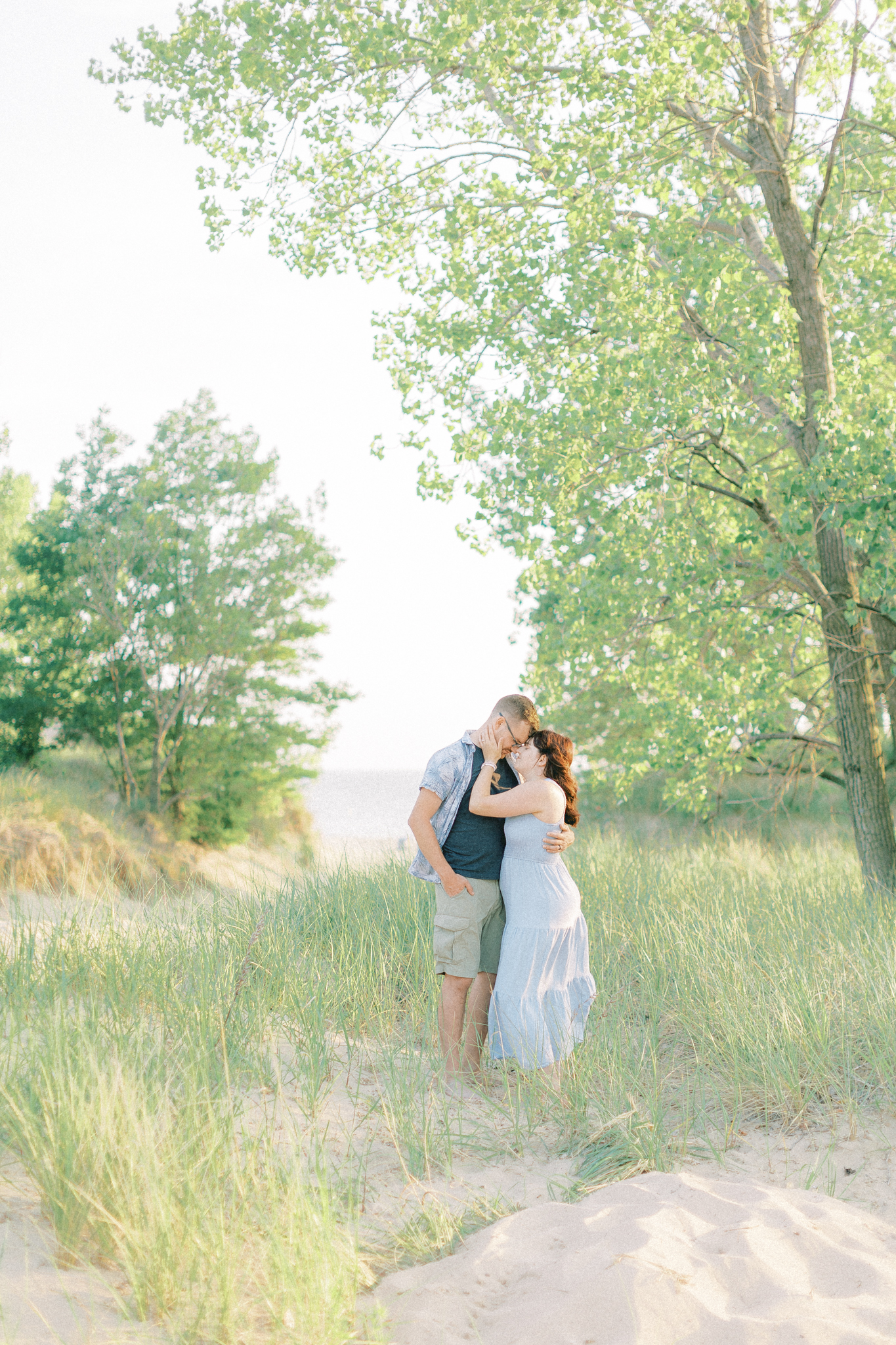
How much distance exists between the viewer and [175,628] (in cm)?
2230

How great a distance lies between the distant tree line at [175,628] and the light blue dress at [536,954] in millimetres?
18110

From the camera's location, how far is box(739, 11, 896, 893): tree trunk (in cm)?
919

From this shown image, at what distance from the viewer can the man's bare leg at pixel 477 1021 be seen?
5117mm

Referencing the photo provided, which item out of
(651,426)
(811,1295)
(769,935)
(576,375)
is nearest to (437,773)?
(811,1295)

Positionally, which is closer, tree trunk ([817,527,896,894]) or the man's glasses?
the man's glasses

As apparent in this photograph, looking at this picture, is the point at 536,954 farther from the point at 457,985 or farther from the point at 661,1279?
the point at 661,1279

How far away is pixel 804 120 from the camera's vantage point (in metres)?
10.1

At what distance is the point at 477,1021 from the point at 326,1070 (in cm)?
98

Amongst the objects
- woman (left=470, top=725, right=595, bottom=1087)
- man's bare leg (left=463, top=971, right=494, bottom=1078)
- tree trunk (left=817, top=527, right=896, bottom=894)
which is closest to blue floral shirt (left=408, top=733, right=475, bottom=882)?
woman (left=470, top=725, right=595, bottom=1087)

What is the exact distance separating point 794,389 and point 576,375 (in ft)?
9.26

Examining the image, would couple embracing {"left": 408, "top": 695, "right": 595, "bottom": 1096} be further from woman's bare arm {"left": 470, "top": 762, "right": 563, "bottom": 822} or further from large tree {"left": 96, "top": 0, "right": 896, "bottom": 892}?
large tree {"left": 96, "top": 0, "right": 896, "bottom": 892}

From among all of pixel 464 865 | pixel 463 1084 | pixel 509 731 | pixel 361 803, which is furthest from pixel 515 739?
pixel 361 803

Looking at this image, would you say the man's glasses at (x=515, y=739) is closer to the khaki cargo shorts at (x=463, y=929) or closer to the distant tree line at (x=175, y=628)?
the khaki cargo shorts at (x=463, y=929)

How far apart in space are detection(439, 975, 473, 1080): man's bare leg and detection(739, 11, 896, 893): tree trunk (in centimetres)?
570
